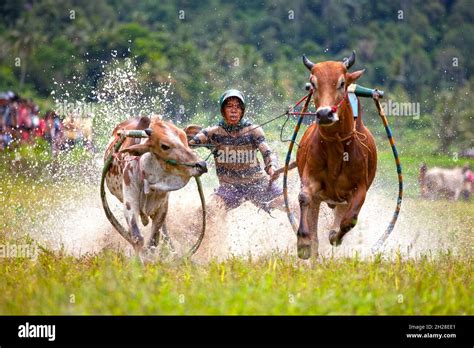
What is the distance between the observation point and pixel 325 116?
348 inches

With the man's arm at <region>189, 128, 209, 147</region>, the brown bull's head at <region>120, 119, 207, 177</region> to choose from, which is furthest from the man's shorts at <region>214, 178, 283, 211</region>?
→ the brown bull's head at <region>120, 119, 207, 177</region>

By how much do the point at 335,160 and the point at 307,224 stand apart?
63 centimetres

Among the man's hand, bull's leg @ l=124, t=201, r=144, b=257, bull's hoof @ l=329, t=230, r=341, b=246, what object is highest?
the man's hand

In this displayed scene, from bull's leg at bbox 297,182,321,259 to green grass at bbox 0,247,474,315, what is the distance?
18cm

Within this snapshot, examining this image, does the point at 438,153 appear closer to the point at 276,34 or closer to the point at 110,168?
the point at 110,168

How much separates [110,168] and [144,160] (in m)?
0.83

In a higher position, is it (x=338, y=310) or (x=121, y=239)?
(x=121, y=239)

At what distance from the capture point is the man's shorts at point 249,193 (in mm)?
11219

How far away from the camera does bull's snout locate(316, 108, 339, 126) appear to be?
8.84 m

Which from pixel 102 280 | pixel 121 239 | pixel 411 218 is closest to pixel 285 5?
pixel 411 218

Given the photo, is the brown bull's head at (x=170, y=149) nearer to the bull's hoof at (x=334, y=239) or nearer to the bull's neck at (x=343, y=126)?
the bull's neck at (x=343, y=126)

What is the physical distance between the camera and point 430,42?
50594mm

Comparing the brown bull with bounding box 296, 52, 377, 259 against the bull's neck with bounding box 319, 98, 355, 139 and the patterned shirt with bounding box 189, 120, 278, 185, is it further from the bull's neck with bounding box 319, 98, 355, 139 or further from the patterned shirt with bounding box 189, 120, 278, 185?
the patterned shirt with bounding box 189, 120, 278, 185

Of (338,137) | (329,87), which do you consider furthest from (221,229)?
(329,87)
